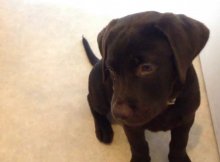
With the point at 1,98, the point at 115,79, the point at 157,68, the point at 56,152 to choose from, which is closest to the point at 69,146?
the point at 56,152

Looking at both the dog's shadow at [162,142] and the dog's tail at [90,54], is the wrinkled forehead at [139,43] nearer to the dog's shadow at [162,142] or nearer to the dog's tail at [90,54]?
the dog's shadow at [162,142]

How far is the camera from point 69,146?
177 cm

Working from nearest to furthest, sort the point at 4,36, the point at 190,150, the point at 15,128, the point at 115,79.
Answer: the point at 115,79, the point at 190,150, the point at 15,128, the point at 4,36

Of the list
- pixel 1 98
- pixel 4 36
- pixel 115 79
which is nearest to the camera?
pixel 115 79

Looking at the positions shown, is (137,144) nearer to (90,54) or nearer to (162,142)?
(162,142)

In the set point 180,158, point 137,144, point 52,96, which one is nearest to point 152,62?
point 137,144

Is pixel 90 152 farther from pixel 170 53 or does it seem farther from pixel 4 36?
pixel 4 36

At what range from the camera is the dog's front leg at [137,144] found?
1.48 meters

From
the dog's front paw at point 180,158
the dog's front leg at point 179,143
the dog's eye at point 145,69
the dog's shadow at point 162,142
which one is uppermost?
the dog's eye at point 145,69

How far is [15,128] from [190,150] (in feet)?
2.57

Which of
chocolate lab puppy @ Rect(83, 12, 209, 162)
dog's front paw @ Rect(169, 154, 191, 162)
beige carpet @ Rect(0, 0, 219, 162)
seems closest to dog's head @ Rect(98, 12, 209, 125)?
chocolate lab puppy @ Rect(83, 12, 209, 162)

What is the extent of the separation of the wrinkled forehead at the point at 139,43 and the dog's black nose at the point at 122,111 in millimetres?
139

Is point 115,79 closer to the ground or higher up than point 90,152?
higher up

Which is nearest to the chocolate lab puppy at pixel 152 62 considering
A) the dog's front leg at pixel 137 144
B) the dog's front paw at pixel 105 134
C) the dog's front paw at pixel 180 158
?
the dog's front leg at pixel 137 144
